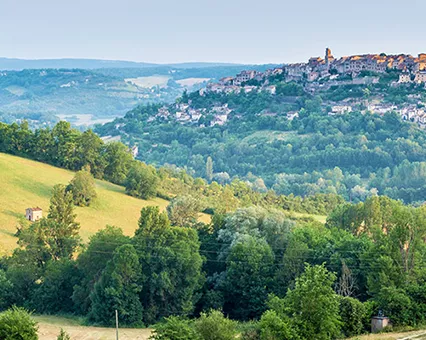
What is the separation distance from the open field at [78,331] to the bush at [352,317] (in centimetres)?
820

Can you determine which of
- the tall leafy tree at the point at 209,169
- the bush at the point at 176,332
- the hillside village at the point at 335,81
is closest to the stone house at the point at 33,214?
the bush at the point at 176,332

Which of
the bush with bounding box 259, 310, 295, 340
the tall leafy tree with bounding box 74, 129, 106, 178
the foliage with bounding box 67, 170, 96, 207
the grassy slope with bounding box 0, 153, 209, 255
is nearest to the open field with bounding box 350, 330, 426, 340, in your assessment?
the bush with bounding box 259, 310, 295, 340

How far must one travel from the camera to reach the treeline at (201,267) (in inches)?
1278

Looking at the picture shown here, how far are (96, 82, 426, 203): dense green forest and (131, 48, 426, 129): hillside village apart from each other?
1.96 metres

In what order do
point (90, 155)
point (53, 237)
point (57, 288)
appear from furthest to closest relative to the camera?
1. point (90, 155)
2. point (53, 237)
3. point (57, 288)

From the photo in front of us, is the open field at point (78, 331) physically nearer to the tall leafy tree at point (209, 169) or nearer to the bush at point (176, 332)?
the bush at point (176, 332)

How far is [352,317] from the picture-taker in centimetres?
2833

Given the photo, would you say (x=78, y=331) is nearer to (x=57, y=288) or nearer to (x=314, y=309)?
(x=57, y=288)

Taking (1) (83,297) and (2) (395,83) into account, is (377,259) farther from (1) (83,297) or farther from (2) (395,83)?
(2) (395,83)

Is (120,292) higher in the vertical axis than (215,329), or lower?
lower

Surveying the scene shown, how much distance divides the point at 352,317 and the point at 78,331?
12179 millimetres

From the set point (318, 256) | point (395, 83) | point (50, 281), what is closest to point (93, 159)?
point (50, 281)

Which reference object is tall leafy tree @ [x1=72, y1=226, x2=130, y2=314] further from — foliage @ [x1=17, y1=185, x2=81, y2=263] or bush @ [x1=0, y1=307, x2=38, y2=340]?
bush @ [x1=0, y1=307, x2=38, y2=340]

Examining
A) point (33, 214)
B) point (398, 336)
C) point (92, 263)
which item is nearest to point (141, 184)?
point (33, 214)
